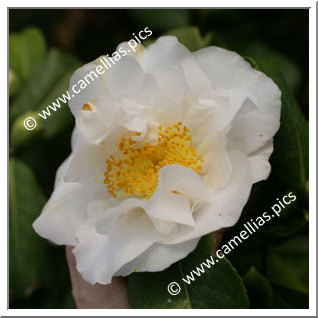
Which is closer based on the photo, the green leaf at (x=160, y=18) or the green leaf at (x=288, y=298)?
the green leaf at (x=288, y=298)

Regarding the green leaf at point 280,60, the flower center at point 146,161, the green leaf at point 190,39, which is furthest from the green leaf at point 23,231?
the green leaf at point 280,60

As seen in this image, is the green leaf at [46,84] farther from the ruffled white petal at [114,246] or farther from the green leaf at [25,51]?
the ruffled white petal at [114,246]

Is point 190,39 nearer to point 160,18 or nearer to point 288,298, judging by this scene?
point 160,18

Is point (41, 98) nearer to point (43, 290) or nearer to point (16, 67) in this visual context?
point (16, 67)

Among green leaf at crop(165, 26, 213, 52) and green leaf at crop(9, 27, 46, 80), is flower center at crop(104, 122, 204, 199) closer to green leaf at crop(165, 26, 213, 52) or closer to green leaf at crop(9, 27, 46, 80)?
green leaf at crop(165, 26, 213, 52)

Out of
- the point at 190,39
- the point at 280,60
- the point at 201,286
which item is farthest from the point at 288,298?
the point at 280,60

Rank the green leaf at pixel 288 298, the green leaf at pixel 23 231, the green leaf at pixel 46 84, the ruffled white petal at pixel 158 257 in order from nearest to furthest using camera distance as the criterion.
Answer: the ruffled white petal at pixel 158 257, the green leaf at pixel 288 298, the green leaf at pixel 23 231, the green leaf at pixel 46 84

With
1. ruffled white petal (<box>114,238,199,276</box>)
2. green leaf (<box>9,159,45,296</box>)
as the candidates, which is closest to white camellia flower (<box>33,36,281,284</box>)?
ruffled white petal (<box>114,238,199,276</box>)
